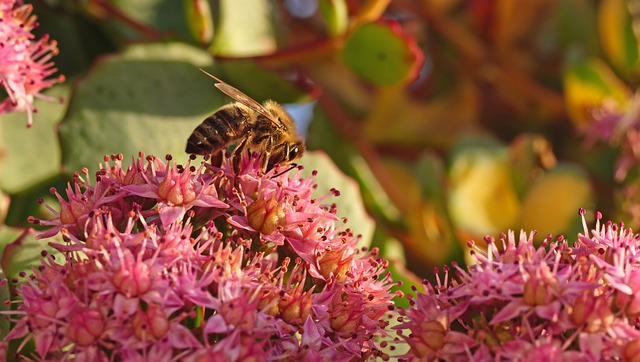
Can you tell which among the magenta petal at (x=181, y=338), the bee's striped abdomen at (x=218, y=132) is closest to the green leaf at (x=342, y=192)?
the bee's striped abdomen at (x=218, y=132)

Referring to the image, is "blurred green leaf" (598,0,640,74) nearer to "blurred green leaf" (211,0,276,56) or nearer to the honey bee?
"blurred green leaf" (211,0,276,56)

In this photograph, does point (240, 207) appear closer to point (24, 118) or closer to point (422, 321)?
point (422, 321)

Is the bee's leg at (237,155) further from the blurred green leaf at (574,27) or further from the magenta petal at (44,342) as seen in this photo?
the blurred green leaf at (574,27)

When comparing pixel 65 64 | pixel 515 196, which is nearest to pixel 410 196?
pixel 515 196

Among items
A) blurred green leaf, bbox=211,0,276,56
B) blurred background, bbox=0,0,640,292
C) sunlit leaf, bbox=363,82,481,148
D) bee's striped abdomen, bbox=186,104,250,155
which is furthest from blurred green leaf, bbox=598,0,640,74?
bee's striped abdomen, bbox=186,104,250,155

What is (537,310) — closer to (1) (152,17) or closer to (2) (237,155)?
(2) (237,155)
